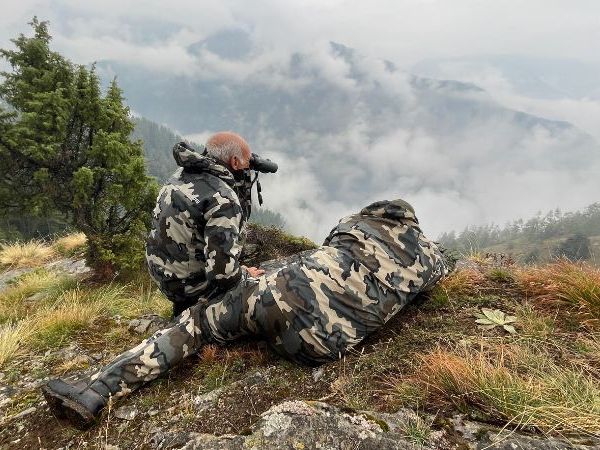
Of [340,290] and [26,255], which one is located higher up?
[340,290]

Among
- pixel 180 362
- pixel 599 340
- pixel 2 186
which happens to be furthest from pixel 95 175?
pixel 599 340

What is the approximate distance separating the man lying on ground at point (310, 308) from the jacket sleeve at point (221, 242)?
0.63ft

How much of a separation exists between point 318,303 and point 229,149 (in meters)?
2.04

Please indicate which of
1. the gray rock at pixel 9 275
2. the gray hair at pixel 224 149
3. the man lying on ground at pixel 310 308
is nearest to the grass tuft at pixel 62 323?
the man lying on ground at pixel 310 308

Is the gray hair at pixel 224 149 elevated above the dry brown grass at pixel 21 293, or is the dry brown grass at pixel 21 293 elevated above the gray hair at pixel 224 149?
the gray hair at pixel 224 149

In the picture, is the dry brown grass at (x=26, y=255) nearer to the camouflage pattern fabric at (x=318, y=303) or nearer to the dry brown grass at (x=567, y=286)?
the camouflage pattern fabric at (x=318, y=303)

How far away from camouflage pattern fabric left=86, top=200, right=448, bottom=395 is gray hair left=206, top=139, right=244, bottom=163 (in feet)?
4.80

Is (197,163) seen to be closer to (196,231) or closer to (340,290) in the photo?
(196,231)

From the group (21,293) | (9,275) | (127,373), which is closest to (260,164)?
(127,373)

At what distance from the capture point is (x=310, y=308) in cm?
392

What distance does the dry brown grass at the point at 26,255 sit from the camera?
44.4 ft

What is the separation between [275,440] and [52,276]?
1003 cm

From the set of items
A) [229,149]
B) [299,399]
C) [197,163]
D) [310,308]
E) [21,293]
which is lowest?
[21,293]

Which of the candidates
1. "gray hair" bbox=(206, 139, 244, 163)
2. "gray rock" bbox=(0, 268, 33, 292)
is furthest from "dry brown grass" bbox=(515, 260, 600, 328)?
"gray rock" bbox=(0, 268, 33, 292)
